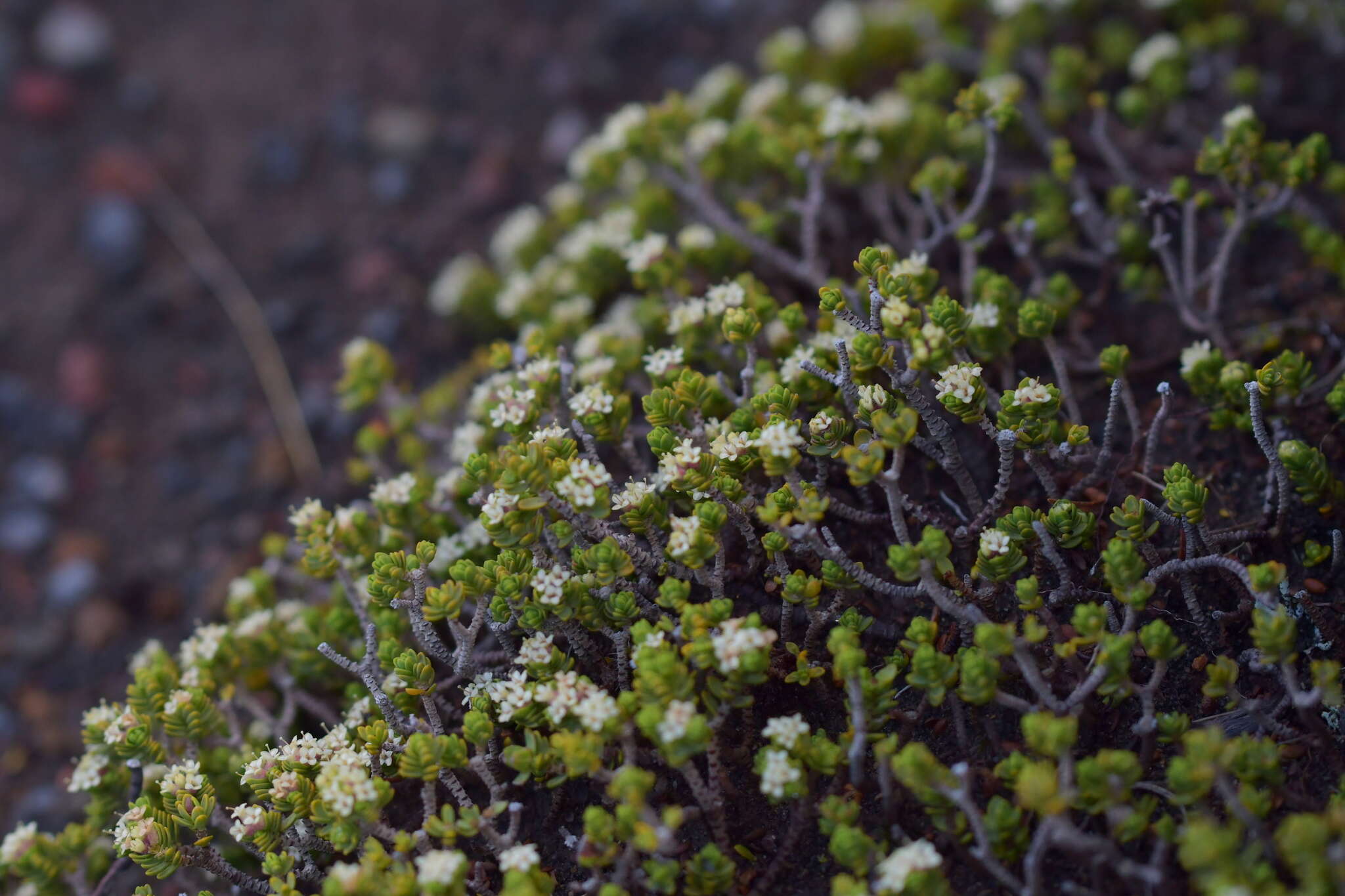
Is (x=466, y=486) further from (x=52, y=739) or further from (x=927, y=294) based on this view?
(x=52, y=739)

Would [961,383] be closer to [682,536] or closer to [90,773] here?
[682,536]

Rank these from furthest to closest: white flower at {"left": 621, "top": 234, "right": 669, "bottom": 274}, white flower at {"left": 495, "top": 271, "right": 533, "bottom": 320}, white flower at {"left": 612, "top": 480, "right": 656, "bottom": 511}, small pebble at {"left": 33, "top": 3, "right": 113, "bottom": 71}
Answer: small pebble at {"left": 33, "top": 3, "right": 113, "bottom": 71} < white flower at {"left": 495, "top": 271, "right": 533, "bottom": 320} < white flower at {"left": 621, "top": 234, "right": 669, "bottom": 274} < white flower at {"left": 612, "top": 480, "right": 656, "bottom": 511}

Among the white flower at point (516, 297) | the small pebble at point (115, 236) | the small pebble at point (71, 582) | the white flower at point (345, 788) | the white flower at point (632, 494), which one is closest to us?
the white flower at point (345, 788)

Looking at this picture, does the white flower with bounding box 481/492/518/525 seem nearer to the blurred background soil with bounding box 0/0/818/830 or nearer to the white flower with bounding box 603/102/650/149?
the white flower with bounding box 603/102/650/149

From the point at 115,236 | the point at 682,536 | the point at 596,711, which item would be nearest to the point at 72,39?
the point at 115,236

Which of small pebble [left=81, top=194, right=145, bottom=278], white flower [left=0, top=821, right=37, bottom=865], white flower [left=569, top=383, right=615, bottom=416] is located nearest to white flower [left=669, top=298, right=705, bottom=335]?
white flower [left=569, top=383, right=615, bottom=416]

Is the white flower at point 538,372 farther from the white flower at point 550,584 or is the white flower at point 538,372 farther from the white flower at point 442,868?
the white flower at point 442,868

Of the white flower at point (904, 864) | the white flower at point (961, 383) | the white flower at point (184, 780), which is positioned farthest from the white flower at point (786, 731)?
the white flower at point (184, 780)

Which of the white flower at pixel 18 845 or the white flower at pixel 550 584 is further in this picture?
the white flower at pixel 18 845
